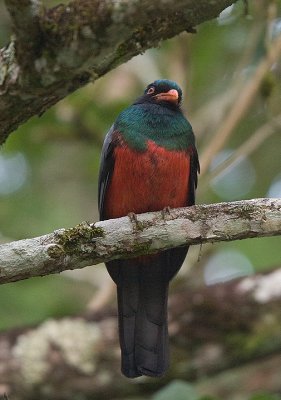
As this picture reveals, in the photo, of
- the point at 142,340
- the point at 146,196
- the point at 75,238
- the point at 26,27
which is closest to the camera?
the point at 26,27

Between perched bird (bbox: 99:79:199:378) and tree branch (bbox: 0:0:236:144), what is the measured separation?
1954 mm

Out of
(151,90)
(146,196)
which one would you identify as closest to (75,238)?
(146,196)

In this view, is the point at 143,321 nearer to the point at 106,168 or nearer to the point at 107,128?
the point at 106,168

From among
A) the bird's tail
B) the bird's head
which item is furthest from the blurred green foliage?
the bird's tail

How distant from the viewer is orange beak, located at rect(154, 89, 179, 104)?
5766mm

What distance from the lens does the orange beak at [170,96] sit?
5.77 metres

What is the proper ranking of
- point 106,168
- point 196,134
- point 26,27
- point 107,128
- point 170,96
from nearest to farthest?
point 26,27
point 106,168
point 170,96
point 107,128
point 196,134

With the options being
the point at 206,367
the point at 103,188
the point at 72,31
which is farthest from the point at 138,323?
the point at 72,31

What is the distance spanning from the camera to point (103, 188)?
17.6ft

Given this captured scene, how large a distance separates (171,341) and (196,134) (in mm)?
2752

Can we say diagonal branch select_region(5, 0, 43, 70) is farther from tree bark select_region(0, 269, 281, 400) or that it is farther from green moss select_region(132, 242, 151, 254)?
tree bark select_region(0, 269, 281, 400)

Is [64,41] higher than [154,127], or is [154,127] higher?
[64,41]

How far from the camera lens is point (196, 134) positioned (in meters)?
7.84

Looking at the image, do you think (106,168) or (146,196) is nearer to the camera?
(146,196)
